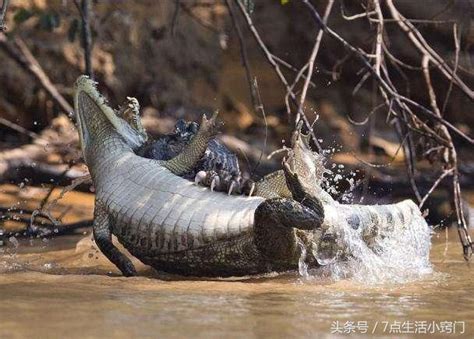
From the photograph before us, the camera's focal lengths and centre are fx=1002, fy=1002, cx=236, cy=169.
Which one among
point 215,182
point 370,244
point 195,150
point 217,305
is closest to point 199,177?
point 215,182

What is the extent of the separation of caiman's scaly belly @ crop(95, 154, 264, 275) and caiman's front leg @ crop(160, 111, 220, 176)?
8 cm

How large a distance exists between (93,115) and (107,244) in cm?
82

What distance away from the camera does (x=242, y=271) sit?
429cm

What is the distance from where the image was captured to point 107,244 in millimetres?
4527

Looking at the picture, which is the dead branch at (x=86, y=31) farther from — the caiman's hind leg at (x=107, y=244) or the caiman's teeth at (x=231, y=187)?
the caiman's teeth at (x=231, y=187)

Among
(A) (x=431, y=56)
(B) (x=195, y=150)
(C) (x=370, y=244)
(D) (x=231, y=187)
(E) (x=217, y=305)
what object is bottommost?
(E) (x=217, y=305)

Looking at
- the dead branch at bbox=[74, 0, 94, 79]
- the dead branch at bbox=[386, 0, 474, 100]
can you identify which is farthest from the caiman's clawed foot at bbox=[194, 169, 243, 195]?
the dead branch at bbox=[74, 0, 94, 79]

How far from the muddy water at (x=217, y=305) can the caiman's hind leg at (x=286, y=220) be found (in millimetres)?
148

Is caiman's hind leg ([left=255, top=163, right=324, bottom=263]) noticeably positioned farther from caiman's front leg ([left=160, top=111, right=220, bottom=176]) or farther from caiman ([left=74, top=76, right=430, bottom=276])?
caiman's front leg ([left=160, top=111, right=220, bottom=176])

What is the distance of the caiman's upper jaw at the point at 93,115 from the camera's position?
5.00 metres

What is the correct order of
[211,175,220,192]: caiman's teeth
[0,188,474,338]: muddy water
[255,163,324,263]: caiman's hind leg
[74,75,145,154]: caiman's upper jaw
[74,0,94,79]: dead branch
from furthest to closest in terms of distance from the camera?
[74,0,94,79]: dead branch
[74,75,145,154]: caiman's upper jaw
[211,175,220,192]: caiman's teeth
[255,163,324,263]: caiman's hind leg
[0,188,474,338]: muddy water

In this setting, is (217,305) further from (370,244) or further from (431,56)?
(431,56)

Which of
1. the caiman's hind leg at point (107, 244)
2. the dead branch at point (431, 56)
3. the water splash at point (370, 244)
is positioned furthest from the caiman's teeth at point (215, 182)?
the dead branch at point (431, 56)

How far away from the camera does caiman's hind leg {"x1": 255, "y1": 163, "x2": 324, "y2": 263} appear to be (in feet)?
13.1
